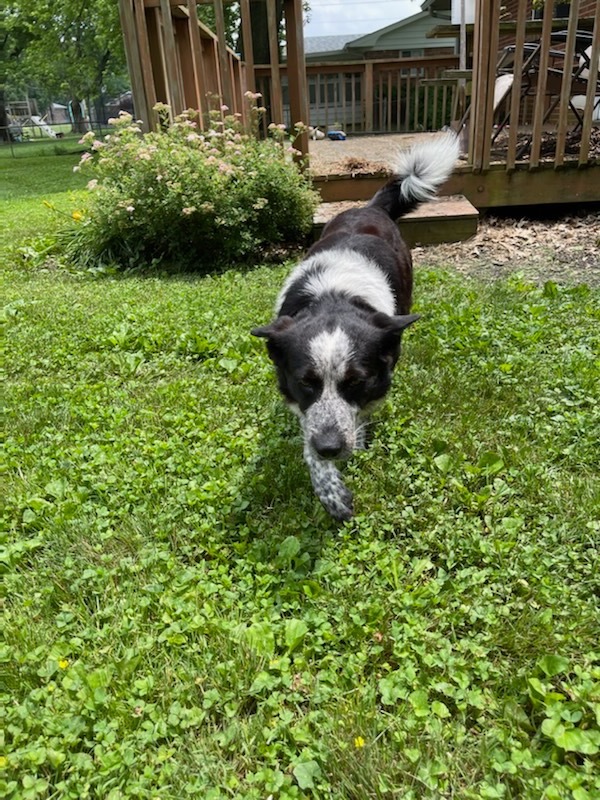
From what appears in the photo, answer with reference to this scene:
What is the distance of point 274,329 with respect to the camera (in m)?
2.81

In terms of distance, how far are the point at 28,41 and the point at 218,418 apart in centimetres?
4736

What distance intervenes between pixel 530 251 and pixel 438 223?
3.21 feet

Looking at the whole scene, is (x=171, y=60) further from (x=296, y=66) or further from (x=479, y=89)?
(x=479, y=89)

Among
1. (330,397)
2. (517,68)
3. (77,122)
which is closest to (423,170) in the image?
(517,68)

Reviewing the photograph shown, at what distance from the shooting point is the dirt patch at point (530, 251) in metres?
5.43

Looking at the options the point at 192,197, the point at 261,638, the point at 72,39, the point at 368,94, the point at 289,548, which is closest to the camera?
the point at 261,638

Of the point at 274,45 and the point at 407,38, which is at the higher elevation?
the point at 407,38

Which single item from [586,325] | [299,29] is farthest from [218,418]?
[299,29]

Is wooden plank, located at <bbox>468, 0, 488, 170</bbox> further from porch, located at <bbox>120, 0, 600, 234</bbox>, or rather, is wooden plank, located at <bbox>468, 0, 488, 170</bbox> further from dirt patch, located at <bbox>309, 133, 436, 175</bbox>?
dirt patch, located at <bbox>309, 133, 436, 175</bbox>

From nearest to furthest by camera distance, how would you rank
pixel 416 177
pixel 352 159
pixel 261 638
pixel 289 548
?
pixel 261 638, pixel 289 548, pixel 416 177, pixel 352 159

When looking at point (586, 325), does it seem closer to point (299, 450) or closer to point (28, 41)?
point (299, 450)

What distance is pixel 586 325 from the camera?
4195 mm

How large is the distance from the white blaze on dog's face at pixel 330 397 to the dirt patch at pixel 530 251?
3.29 metres

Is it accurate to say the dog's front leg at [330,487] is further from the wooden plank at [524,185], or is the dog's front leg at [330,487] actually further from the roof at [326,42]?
the roof at [326,42]
